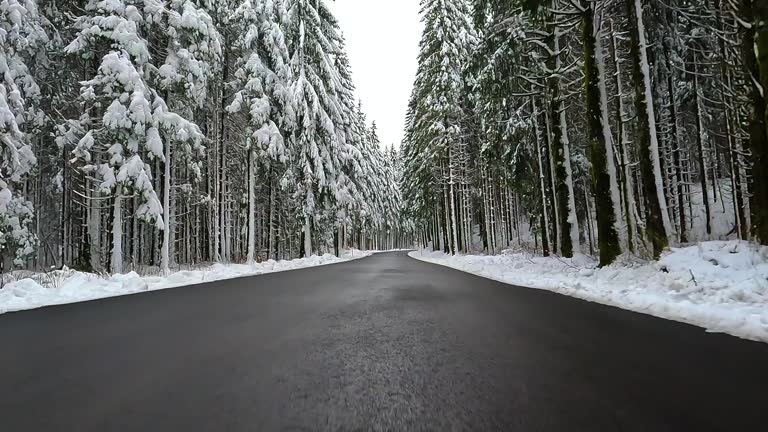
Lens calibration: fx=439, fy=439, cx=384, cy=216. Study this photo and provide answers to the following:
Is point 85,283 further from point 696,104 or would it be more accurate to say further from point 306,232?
point 696,104

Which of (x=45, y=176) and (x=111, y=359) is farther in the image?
(x=45, y=176)

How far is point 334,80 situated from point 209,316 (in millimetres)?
28037

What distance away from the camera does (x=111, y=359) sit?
421 centimetres

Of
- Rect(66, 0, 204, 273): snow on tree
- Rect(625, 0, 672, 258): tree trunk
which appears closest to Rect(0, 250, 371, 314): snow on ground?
Rect(66, 0, 204, 273): snow on tree

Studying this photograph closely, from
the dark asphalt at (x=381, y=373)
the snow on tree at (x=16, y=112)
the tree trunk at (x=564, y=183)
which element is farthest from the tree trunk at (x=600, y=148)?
the snow on tree at (x=16, y=112)

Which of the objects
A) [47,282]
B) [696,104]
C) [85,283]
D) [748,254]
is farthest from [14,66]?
[696,104]

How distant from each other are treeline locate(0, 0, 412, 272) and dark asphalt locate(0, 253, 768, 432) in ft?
37.1

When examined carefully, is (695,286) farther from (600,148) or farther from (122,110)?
(122,110)

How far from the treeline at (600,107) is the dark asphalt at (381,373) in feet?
22.3

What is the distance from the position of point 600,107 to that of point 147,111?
15040 millimetres

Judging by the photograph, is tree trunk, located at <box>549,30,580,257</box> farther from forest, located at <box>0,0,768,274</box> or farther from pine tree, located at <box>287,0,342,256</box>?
pine tree, located at <box>287,0,342,256</box>

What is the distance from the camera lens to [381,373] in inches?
139

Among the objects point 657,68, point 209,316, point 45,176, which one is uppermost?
point 657,68

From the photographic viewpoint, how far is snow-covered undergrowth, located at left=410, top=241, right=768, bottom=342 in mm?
5363
